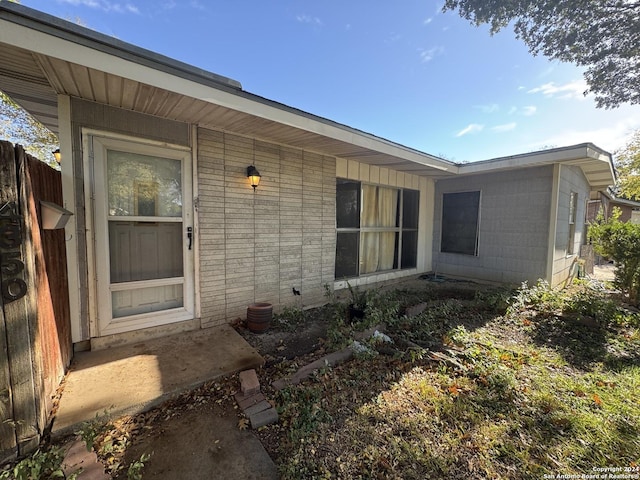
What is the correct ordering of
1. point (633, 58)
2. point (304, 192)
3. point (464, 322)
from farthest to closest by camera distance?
1. point (633, 58)
2. point (304, 192)
3. point (464, 322)

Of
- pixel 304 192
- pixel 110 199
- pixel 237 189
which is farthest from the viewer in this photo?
pixel 304 192

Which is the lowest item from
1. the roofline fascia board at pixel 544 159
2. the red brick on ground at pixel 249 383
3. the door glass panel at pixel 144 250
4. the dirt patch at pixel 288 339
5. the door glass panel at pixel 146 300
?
the dirt patch at pixel 288 339

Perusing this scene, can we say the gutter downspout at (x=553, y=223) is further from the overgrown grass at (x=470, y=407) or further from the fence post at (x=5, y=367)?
the fence post at (x=5, y=367)

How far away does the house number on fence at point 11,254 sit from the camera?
142 cm

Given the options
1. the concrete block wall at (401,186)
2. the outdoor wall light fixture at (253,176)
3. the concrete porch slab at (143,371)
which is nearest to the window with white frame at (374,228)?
the concrete block wall at (401,186)

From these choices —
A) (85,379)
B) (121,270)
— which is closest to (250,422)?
(85,379)

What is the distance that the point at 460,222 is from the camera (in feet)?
19.7

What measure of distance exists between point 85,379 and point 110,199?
1.69 metres

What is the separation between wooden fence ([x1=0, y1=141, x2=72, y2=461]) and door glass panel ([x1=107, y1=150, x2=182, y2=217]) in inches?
35.4

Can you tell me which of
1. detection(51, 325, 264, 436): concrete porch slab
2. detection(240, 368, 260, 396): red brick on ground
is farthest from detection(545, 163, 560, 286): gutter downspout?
detection(240, 368, 260, 396): red brick on ground

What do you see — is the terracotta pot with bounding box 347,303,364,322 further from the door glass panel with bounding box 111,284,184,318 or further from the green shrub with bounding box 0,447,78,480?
the green shrub with bounding box 0,447,78,480

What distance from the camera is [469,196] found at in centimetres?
588

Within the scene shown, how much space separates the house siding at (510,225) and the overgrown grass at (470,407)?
1.85 meters

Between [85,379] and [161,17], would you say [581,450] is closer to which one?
[85,379]
